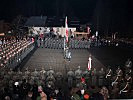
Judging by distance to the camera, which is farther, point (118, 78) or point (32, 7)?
point (32, 7)

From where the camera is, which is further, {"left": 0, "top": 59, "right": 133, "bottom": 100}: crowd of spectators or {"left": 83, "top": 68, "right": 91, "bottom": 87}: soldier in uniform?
{"left": 83, "top": 68, "right": 91, "bottom": 87}: soldier in uniform

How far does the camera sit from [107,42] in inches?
1115

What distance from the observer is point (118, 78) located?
1085 centimetres

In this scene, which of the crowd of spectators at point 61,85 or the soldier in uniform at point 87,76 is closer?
the crowd of spectators at point 61,85

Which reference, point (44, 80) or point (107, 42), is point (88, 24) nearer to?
point (107, 42)

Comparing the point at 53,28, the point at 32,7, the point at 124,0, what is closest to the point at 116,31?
the point at 124,0

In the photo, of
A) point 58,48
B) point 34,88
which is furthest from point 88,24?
point 34,88

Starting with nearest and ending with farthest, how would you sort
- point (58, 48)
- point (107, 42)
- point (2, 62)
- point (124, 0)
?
1. point (2, 62)
2. point (58, 48)
3. point (107, 42)
4. point (124, 0)

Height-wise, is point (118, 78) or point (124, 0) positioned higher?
point (124, 0)

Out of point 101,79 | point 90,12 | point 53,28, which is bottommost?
point 101,79

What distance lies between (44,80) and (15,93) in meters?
1.89

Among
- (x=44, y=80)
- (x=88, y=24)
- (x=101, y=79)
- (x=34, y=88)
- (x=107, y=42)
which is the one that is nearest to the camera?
(x=34, y=88)

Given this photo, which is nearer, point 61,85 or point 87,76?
point 61,85

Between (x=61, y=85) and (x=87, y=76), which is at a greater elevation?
(x=87, y=76)
